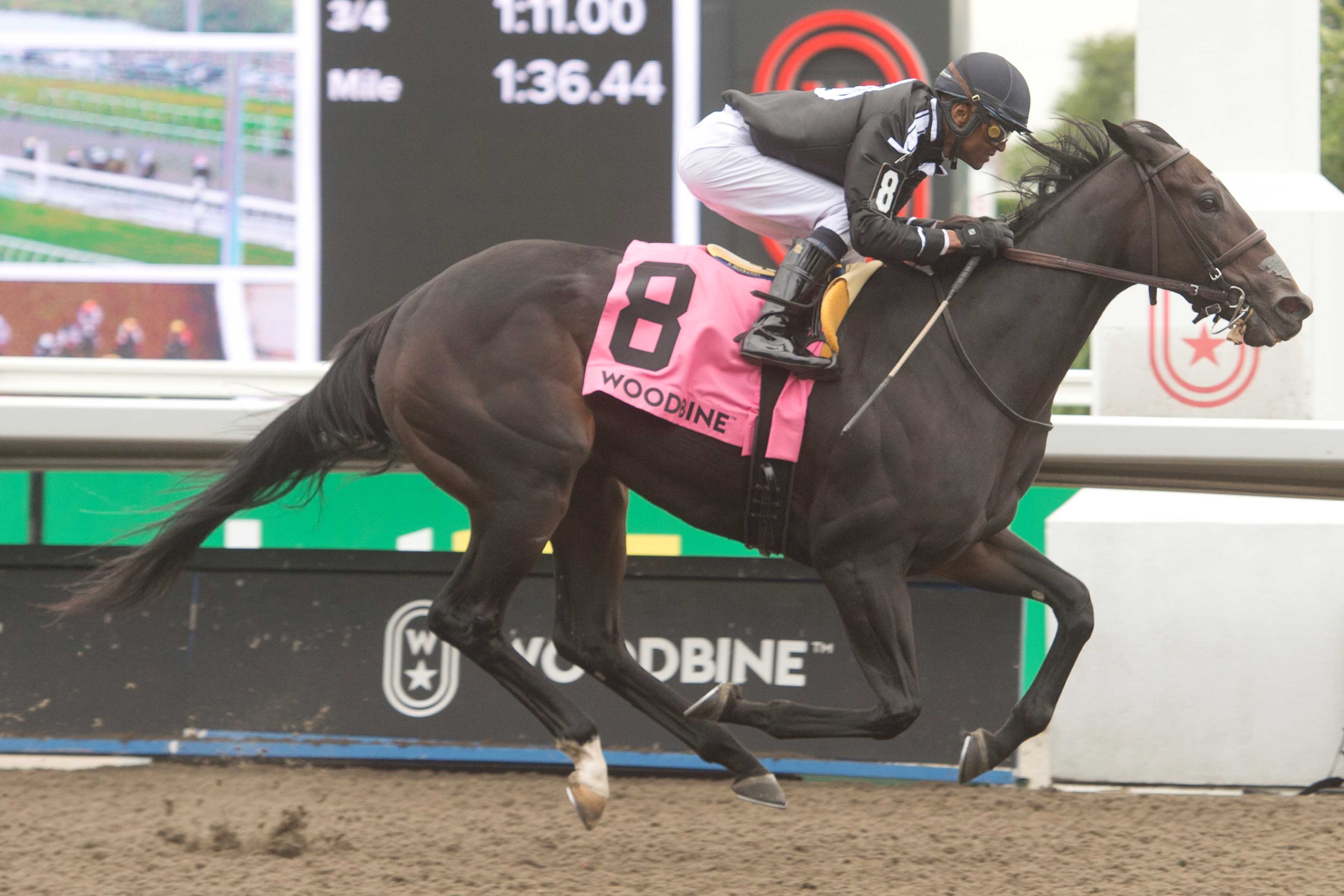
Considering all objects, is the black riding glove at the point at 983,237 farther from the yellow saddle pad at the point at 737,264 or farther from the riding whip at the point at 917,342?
the yellow saddle pad at the point at 737,264

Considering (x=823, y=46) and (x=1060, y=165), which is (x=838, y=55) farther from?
(x=1060, y=165)

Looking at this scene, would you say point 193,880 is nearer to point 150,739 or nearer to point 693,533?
point 150,739

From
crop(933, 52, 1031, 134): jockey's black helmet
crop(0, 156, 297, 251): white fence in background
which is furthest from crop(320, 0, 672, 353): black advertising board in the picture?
crop(933, 52, 1031, 134): jockey's black helmet

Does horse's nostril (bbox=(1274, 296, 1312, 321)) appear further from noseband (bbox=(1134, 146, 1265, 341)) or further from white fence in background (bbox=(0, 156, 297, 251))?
white fence in background (bbox=(0, 156, 297, 251))

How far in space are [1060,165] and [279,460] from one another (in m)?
2.18

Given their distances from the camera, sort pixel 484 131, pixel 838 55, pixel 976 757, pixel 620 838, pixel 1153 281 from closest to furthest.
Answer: pixel 1153 281 < pixel 976 757 < pixel 620 838 < pixel 838 55 < pixel 484 131

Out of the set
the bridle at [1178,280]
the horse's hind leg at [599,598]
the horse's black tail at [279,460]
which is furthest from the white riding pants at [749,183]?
the horse's black tail at [279,460]

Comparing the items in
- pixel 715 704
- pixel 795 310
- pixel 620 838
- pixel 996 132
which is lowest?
pixel 620 838

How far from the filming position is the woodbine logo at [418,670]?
5.04 meters

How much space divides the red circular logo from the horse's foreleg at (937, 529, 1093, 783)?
157 centimetres

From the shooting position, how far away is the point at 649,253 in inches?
148

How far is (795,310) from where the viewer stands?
355 centimetres

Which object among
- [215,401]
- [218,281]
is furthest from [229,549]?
[218,281]

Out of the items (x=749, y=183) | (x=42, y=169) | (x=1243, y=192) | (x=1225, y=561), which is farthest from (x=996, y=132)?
(x=42, y=169)
